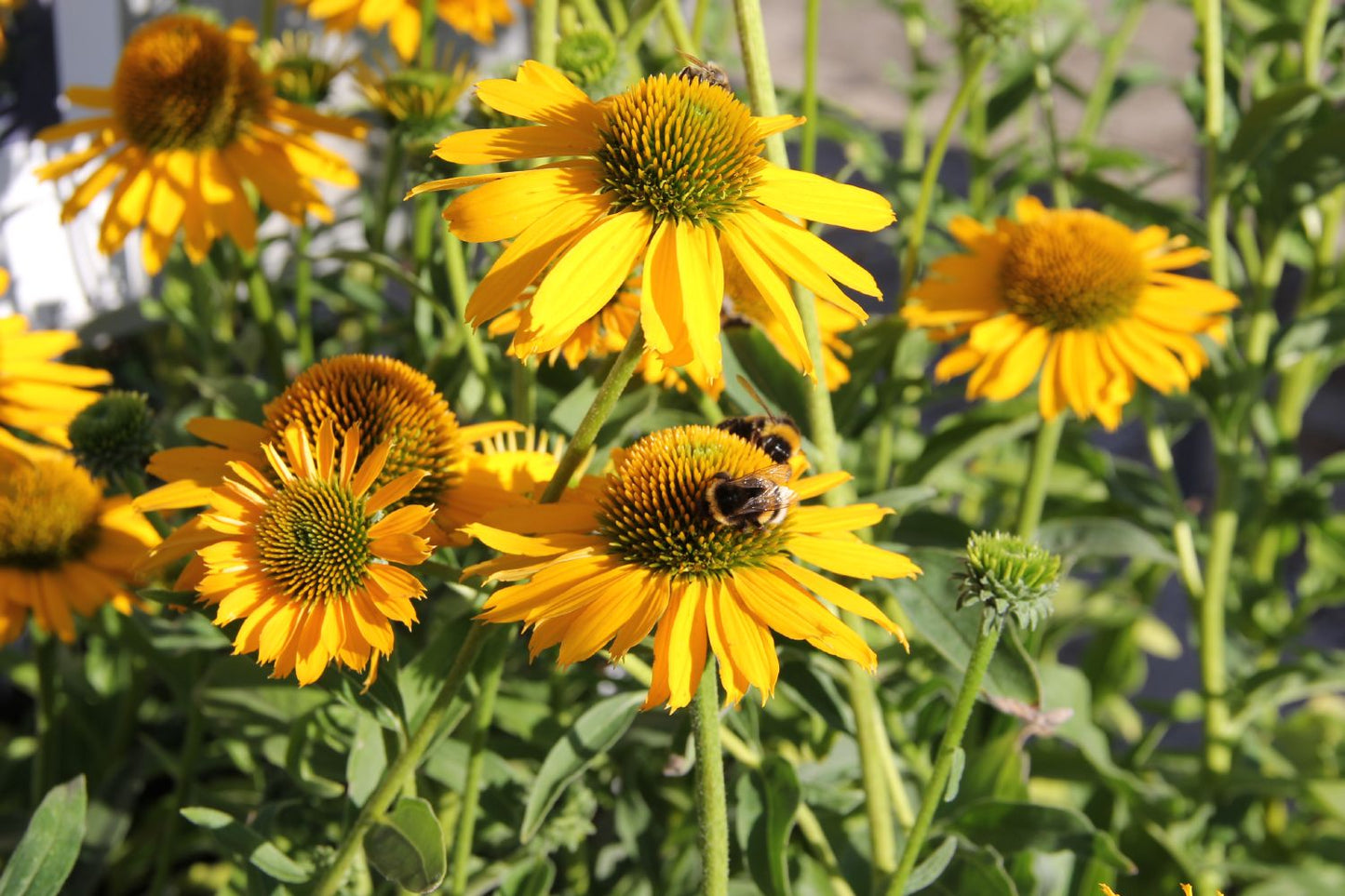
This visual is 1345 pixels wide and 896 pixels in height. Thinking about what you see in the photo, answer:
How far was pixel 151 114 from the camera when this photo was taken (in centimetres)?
122

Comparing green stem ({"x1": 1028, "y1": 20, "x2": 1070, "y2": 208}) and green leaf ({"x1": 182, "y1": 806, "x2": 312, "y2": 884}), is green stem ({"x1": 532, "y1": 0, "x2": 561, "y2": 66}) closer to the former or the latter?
green leaf ({"x1": 182, "y1": 806, "x2": 312, "y2": 884})

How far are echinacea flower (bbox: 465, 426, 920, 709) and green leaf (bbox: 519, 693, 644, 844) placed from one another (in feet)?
0.66

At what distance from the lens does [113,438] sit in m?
0.95

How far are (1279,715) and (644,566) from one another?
1940 mm

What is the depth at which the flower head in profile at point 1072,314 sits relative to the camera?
1122mm

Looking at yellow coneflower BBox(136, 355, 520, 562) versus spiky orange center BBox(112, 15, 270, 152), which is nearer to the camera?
yellow coneflower BBox(136, 355, 520, 562)

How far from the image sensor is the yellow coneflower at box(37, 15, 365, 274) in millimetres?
1185

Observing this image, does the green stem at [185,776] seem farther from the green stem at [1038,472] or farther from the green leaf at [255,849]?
the green stem at [1038,472]

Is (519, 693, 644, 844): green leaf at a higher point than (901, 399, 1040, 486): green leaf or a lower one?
lower

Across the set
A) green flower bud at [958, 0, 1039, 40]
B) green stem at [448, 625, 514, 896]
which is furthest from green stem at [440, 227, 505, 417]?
green flower bud at [958, 0, 1039, 40]

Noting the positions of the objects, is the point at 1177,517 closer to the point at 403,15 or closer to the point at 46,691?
the point at 403,15

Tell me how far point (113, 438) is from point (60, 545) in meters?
0.19

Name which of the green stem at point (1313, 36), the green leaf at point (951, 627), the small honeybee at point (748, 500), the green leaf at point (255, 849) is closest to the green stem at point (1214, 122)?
the green stem at point (1313, 36)

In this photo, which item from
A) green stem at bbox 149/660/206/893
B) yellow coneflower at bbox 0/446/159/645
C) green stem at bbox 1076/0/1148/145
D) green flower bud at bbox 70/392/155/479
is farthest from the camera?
green stem at bbox 1076/0/1148/145
